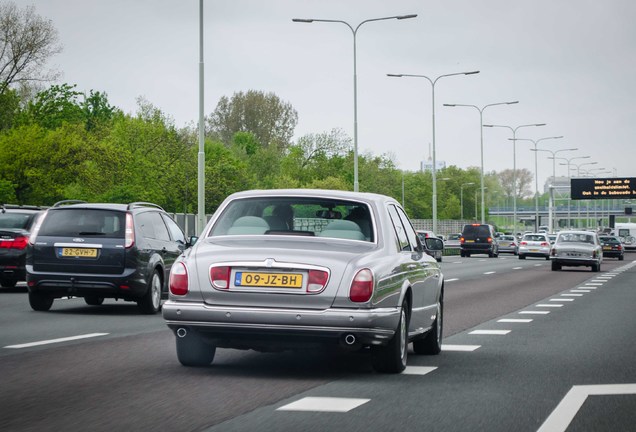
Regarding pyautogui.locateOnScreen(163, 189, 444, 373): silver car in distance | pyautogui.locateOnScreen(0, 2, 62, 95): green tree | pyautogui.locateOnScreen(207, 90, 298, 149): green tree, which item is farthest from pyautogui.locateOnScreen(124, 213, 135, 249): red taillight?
pyautogui.locateOnScreen(207, 90, 298, 149): green tree

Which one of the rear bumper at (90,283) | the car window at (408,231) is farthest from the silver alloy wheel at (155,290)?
the car window at (408,231)

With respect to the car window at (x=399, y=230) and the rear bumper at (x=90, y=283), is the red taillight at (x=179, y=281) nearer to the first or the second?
the car window at (x=399, y=230)

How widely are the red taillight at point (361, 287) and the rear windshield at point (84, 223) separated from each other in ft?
27.1

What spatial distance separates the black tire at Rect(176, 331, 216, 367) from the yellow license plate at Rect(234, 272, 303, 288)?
0.85m

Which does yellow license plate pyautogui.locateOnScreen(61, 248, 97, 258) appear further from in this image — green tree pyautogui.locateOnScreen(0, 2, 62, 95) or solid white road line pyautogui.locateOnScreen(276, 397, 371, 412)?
green tree pyautogui.locateOnScreen(0, 2, 62, 95)

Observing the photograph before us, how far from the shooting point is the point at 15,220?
77.2 feet

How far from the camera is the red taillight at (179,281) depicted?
9.62 meters

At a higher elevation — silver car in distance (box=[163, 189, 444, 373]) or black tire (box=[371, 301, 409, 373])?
silver car in distance (box=[163, 189, 444, 373])

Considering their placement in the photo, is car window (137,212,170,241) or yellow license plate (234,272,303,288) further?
car window (137,212,170,241)

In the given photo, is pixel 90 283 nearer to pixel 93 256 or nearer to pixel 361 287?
pixel 93 256

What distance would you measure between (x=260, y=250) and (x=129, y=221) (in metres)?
7.95

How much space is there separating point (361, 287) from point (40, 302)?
9.41m

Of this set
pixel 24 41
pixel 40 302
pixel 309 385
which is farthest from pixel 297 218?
pixel 24 41

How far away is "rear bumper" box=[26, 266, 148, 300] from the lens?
54.7 ft
